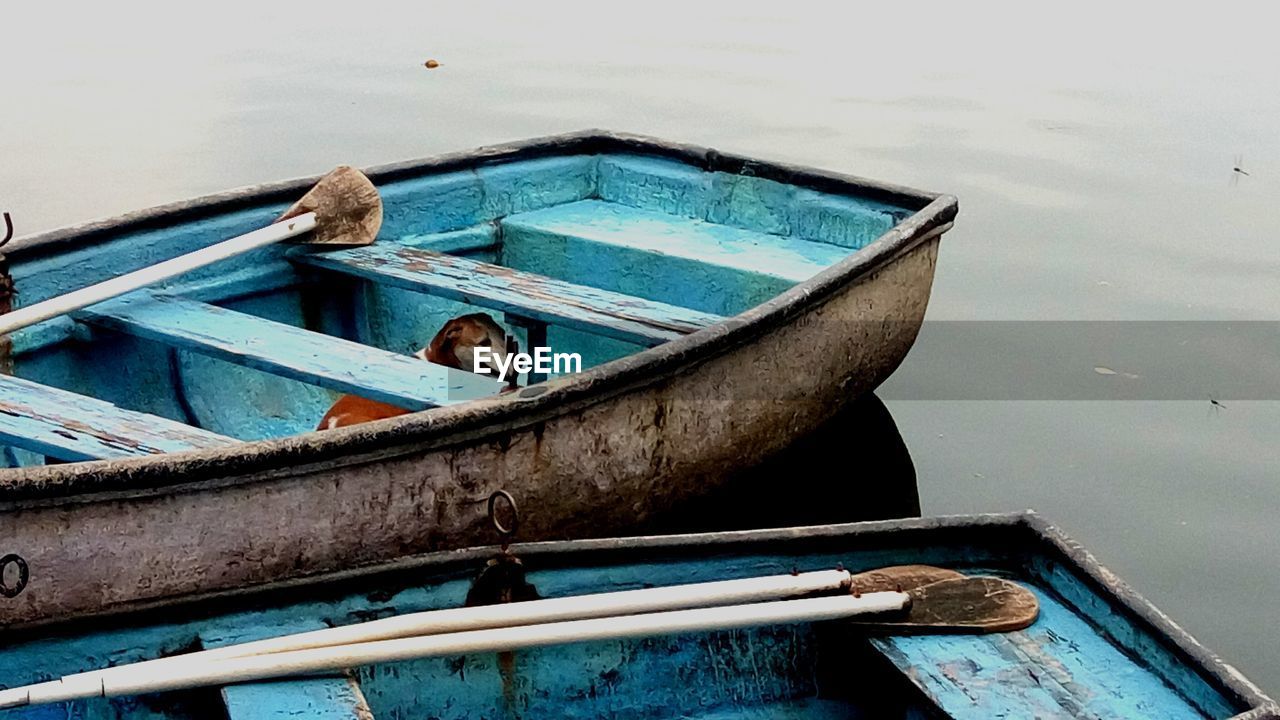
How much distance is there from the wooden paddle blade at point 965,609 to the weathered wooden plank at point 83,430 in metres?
1.43

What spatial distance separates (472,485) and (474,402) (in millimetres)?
195

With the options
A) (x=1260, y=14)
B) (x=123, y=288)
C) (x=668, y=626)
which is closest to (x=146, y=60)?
(x=123, y=288)

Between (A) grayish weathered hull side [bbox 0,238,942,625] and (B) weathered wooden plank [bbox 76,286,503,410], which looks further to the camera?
(B) weathered wooden plank [bbox 76,286,503,410]

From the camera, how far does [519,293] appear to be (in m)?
4.28

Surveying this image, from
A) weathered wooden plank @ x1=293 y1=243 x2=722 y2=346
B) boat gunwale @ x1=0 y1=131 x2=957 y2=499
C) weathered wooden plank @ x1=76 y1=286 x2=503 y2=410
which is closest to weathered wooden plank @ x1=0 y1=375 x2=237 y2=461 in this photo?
boat gunwale @ x1=0 y1=131 x2=957 y2=499

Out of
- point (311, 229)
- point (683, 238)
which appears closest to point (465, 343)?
point (311, 229)

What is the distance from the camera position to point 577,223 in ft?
16.9

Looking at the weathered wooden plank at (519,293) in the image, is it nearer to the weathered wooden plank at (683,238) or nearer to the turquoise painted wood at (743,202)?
the weathered wooden plank at (683,238)

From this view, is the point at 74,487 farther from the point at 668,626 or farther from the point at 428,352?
the point at 428,352

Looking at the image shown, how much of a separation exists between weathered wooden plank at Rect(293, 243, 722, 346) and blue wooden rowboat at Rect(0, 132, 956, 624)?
1 cm

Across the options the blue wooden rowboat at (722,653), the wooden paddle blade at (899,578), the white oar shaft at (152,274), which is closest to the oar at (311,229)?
the white oar shaft at (152,274)

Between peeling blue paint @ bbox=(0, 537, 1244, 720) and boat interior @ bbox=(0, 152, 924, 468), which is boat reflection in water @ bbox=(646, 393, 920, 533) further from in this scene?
peeling blue paint @ bbox=(0, 537, 1244, 720)

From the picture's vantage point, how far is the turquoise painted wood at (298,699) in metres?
2.44

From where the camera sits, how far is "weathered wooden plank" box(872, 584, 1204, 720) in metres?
2.64
